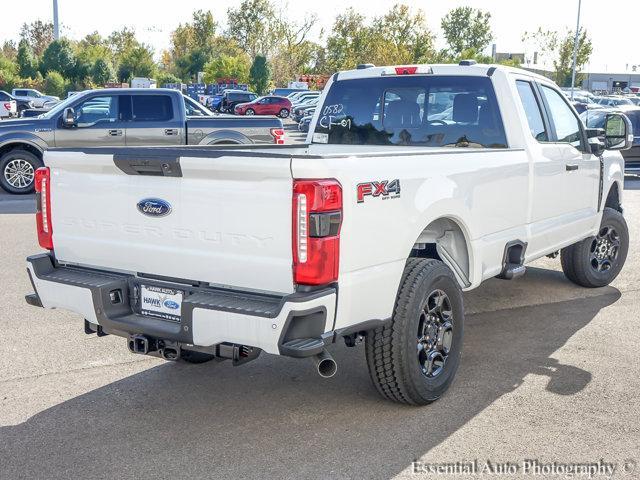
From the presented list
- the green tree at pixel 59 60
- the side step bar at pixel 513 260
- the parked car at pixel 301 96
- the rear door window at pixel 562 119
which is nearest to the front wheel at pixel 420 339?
the side step bar at pixel 513 260

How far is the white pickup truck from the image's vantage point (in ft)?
12.2

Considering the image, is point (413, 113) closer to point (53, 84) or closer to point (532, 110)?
point (532, 110)

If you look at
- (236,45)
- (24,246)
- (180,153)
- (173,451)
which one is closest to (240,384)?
(173,451)

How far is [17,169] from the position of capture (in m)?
14.1

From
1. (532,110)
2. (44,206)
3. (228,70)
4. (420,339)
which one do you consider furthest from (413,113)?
(228,70)

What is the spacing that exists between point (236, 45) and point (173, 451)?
8352 centimetres

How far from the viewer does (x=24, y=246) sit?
31.3ft

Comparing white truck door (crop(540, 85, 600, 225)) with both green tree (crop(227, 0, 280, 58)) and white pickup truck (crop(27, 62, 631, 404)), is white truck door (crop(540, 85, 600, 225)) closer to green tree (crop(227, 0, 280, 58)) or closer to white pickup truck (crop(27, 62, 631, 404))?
white pickup truck (crop(27, 62, 631, 404))

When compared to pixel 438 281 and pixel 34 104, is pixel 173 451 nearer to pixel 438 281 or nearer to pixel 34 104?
pixel 438 281

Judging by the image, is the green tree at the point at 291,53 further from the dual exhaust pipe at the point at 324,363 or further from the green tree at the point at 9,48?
the dual exhaust pipe at the point at 324,363

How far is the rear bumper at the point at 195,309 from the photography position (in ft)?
12.1

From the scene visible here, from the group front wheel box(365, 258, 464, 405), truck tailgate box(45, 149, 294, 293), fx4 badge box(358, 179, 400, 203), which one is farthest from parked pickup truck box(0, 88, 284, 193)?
fx4 badge box(358, 179, 400, 203)

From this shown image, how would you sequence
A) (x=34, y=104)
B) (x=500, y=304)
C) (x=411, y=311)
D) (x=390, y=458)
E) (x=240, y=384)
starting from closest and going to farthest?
(x=390, y=458) < (x=411, y=311) < (x=240, y=384) < (x=500, y=304) < (x=34, y=104)

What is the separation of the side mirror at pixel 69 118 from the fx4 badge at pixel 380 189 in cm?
1079
